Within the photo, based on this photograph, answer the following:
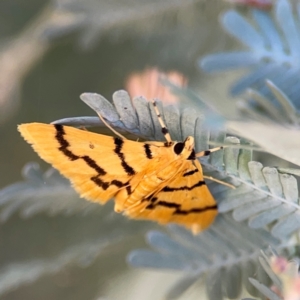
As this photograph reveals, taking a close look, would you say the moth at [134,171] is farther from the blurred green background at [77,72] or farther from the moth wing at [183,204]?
the blurred green background at [77,72]

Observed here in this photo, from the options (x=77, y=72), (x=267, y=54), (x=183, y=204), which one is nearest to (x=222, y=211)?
(x=183, y=204)

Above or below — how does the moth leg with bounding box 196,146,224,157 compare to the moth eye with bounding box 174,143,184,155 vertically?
below

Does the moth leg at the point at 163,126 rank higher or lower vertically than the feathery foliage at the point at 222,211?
higher

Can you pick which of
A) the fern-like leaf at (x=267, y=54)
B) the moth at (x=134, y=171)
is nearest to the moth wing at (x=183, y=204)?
the moth at (x=134, y=171)

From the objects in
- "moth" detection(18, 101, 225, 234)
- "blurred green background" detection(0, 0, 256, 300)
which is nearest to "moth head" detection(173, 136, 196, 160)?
"moth" detection(18, 101, 225, 234)

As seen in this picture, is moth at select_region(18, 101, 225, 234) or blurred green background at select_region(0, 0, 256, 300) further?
blurred green background at select_region(0, 0, 256, 300)

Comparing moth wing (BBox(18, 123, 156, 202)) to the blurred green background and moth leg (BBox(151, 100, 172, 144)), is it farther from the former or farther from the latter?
the blurred green background

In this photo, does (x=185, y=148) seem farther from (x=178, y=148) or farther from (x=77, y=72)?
(x=77, y=72)
